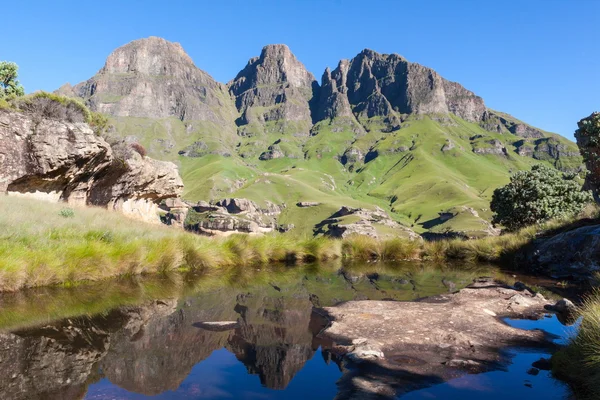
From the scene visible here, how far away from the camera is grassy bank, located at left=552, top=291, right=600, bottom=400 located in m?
5.06

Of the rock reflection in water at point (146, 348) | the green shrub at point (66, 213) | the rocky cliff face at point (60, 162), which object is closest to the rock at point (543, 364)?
the rock reflection in water at point (146, 348)

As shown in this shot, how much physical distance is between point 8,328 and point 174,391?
413 cm

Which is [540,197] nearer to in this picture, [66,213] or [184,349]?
[184,349]

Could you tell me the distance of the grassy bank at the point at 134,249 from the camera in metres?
11.0

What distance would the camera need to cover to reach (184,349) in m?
6.75

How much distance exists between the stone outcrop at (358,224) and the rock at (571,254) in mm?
134900

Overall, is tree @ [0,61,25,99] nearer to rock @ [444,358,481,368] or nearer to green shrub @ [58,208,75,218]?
green shrub @ [58,208,75,218]

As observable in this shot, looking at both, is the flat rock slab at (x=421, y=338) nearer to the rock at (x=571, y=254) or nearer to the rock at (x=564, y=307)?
the rock at (x=564, y=307)

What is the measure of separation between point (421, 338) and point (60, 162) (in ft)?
60.3

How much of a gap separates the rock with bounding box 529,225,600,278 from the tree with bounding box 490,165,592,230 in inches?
394

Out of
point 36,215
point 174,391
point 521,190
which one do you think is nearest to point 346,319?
point 174,391

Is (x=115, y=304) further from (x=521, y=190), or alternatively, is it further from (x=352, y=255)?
(x=521, y=190)

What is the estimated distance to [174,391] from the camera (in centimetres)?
527

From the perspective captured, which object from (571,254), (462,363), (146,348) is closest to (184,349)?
(146,348)
